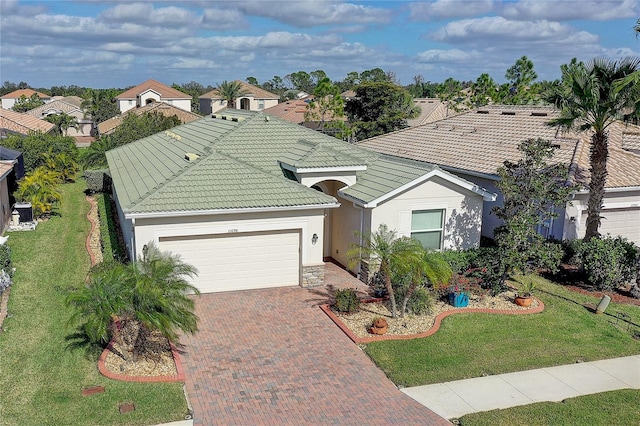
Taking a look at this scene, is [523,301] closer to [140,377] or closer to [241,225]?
[241,225]

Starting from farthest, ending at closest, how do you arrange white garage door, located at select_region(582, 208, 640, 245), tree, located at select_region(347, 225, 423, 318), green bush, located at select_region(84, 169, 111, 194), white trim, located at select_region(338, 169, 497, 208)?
1. green bush, located at select_region(84, 169, 111, 194)
2. white garage door, located at select_region(582, 208, 640, 245)
3. white trim, located at select_region(338, 169, 497, 208)
4. tree, located at select_region(347, 225, 423, 318)

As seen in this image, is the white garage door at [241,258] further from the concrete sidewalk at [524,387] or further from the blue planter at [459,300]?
the concrete sidewalk at [524,387]

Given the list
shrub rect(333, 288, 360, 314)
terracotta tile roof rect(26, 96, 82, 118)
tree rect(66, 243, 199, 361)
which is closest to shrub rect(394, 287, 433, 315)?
shrub rect(333, 288, 360, 314)

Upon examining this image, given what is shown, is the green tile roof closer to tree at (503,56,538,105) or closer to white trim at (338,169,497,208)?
white trim at (338,169,497,208)

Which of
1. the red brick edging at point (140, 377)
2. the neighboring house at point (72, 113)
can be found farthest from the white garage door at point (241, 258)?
the neighboring house at point (72, 113)

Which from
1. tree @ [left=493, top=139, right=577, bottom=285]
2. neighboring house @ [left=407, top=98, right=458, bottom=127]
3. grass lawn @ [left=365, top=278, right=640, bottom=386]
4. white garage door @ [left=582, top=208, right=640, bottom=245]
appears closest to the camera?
grass lawn @ [left=365, top=278, right=640, bottom=386]

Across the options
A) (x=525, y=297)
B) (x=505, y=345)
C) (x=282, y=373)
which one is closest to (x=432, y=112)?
(x=525, y=297)
